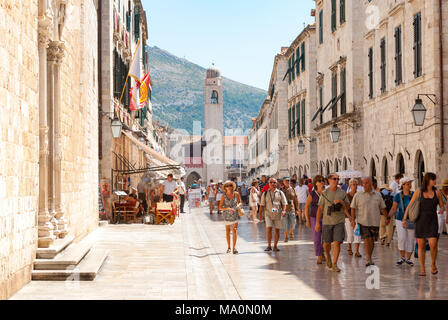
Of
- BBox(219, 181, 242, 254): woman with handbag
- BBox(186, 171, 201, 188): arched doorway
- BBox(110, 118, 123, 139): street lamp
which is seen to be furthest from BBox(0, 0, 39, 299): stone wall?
BBox(186, 171, 201, 188): arched doorway

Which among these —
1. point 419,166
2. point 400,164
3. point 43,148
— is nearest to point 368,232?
point 43,148

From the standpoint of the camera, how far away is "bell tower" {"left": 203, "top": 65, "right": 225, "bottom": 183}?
371ft

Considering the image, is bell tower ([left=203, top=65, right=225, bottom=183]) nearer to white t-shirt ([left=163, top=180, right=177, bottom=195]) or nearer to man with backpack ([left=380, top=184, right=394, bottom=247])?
white t-shirt ([left=163, top=180, right=177, bottom=195])

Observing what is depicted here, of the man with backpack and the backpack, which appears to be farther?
the backpack

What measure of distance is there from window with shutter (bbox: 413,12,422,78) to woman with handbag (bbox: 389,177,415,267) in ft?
29.9

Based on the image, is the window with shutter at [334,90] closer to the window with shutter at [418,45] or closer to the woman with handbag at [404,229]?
the window with shutter at [418,45]

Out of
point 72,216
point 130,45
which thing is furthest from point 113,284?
point 130,45

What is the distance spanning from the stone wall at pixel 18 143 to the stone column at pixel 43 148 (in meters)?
0.83

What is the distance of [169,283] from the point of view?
1116 centimetres

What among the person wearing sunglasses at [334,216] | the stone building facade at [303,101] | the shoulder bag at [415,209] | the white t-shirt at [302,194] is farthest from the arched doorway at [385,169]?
the stone building facade at [303,101]

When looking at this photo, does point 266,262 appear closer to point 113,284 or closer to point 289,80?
point 113,284

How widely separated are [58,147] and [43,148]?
4.88ft

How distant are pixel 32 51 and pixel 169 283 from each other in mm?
4152

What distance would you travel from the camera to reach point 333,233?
13.2m
